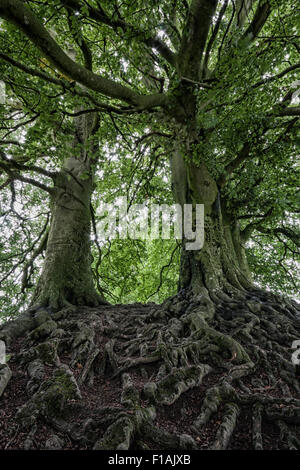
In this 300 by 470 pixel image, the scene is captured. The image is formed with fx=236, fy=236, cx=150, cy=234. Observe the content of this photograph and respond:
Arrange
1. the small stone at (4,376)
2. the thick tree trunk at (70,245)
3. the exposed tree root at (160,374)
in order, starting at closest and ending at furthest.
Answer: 1. the exposed tree root at (160,374)
2. the small stone at (4,376)
3. the thick tree trunk at (70,245)

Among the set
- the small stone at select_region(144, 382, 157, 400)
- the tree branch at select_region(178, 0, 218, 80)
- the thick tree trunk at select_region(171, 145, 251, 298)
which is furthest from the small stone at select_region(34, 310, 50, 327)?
the tree branch at select_region(178, 0, 218, 80)

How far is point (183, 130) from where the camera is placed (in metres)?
4.75

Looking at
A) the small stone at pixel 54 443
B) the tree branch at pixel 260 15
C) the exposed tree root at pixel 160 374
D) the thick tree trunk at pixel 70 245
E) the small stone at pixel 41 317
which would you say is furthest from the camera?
the thick tree trunk at pixel 70 245

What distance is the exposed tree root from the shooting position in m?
1.96

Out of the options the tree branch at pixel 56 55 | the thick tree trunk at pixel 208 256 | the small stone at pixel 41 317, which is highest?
the tree branch at pixel 56 55

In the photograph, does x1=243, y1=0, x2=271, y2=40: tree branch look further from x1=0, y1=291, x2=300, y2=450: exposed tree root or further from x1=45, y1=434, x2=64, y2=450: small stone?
x1=45, y1=434, x2=64, y2=450: small stone

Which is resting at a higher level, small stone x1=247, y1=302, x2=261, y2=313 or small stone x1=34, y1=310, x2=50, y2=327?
small stone x1=247, y1=302, x2=261, y2=313

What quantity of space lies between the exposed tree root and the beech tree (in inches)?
1.3

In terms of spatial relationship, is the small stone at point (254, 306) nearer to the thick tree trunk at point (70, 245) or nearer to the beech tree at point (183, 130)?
the beech tree at point (183, 130)

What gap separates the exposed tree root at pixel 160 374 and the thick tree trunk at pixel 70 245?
589 mm

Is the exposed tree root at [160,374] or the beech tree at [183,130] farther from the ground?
the beech tree at [183,130]

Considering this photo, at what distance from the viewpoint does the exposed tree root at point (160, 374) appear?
1955 mm

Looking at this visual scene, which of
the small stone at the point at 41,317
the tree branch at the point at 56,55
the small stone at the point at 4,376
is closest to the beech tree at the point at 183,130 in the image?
the tree branch at the point at 56,55
